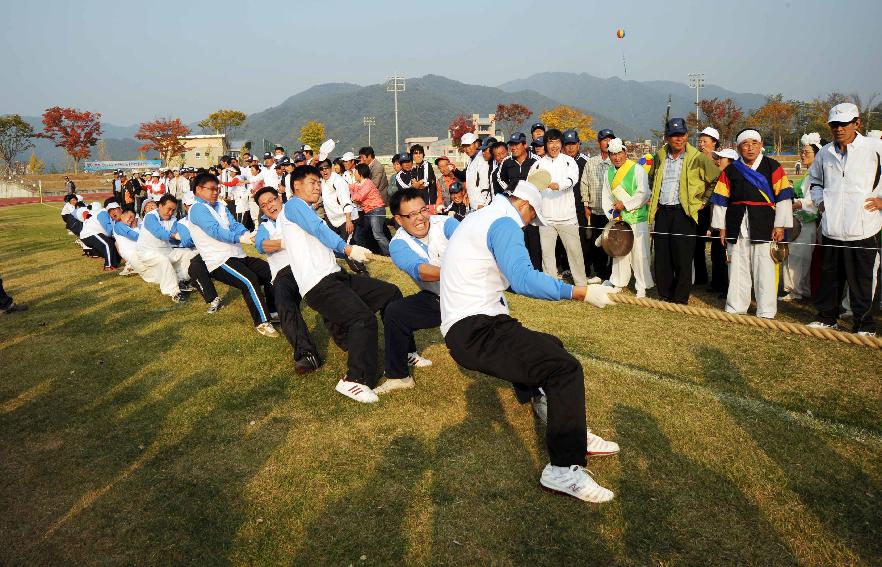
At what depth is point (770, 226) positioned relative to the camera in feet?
19.6

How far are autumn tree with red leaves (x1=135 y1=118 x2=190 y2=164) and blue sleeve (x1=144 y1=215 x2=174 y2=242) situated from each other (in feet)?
191

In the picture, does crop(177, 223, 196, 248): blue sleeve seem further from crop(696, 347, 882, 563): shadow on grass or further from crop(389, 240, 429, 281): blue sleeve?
crop(696, 347, 882, 563): shadow on grass

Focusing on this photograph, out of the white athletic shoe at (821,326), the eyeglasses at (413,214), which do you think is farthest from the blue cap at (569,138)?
the eyeglasses at (413,214)

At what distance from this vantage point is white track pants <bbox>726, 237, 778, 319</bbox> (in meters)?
6.00

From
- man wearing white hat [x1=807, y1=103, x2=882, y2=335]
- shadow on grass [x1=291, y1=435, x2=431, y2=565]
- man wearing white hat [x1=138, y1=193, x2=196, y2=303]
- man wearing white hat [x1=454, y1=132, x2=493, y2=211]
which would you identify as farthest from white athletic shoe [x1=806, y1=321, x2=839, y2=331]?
man wearing white hat [x1=138, y1=193, x2=196, y2=303]

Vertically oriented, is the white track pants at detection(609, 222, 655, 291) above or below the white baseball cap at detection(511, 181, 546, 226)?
below

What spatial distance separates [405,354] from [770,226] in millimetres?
4232

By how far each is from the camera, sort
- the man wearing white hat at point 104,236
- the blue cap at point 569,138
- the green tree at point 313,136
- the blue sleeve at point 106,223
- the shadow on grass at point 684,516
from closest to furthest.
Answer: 1. the shadow on grass at point 684,516
2. the blue cap at point 569,138
3. the man wearing white hat at point 104,236
4. the blue sleeve at point 106,223
5. the green tree at point 313,136

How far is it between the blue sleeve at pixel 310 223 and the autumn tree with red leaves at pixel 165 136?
63.2 meters

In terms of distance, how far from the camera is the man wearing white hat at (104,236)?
11094mm

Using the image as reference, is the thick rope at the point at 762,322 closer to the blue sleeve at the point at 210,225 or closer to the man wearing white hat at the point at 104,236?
the blue sleeve at the point at 210,225

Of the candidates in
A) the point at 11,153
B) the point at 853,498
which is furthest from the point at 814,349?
the point at 11,153

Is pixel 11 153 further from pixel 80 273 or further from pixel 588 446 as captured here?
pixel 588 446

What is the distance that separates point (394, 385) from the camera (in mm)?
4660
